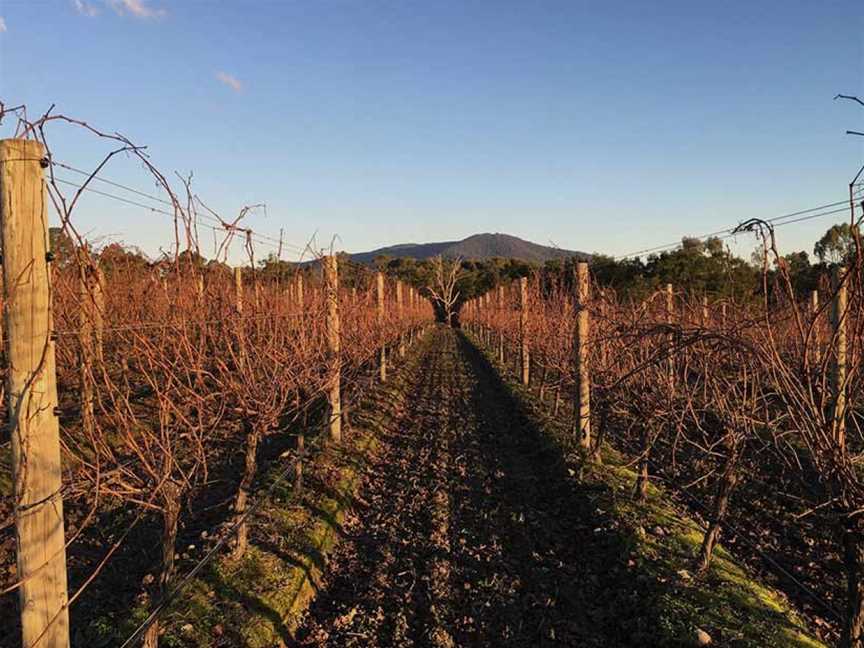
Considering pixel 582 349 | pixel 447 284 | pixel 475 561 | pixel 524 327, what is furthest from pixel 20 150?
pixel 524 327

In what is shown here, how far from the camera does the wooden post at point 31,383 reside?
2.49 metres

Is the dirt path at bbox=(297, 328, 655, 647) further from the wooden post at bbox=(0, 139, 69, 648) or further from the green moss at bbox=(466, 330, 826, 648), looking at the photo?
the wooden post at bbox=(0, 139, 69, 648)

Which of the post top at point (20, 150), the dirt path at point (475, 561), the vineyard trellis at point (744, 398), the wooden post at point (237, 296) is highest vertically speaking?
the post top at point (20, 150)

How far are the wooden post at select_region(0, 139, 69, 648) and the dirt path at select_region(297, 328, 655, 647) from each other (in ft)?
8.06

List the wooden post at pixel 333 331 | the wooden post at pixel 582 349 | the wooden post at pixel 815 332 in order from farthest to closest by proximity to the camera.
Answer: the wooden post at pixel 333 331 → the wooden post at pixel 582 349 → the wooden post at pixel 815 332

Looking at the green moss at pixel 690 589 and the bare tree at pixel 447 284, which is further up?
the bare tree at pixel 447 284

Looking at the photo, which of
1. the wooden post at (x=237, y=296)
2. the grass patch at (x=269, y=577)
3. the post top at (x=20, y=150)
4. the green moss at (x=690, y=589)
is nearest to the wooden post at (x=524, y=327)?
the wooden post at (x=237, y=296)

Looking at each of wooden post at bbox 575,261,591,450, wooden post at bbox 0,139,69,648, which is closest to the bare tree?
wooden post at bbox 575,261,591,450

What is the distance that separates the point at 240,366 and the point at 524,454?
583 centimetres

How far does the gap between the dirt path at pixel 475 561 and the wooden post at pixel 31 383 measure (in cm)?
246

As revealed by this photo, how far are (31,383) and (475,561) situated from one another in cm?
451

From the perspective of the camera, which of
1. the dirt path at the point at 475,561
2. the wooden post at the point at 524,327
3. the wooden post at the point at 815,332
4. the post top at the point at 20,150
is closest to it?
the post top at the point at 20,150

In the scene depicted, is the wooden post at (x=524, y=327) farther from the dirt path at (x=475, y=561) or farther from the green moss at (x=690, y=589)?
the green moss at (x=690, y=589)

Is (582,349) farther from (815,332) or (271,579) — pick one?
(271,579)
